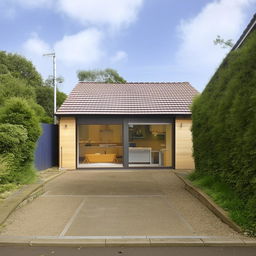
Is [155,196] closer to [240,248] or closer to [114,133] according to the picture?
[240,248]

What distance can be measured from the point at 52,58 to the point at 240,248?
22.1 metres

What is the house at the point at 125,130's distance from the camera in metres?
14.8

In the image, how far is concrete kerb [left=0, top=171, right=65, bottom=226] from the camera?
19.8ft

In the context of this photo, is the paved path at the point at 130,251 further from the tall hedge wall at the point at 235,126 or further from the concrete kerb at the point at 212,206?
the tall hedge wall at the point at 235,126

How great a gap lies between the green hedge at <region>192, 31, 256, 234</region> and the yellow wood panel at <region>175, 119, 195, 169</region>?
220 inches

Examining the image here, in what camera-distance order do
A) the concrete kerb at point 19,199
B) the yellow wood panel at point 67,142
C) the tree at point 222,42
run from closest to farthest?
the concrete kerb at point 19,199
the yellow wood panel at point 67,142
the tree at point 222,42

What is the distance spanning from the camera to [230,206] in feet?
20.0

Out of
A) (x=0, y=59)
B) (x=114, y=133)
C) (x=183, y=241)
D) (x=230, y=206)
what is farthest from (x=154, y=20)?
(x=0, y=59)

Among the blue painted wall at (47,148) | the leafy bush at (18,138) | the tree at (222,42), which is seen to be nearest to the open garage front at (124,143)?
the blue painted wall at (47,148)

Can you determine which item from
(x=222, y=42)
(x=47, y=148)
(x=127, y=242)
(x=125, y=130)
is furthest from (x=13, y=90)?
(x=127, y=242)

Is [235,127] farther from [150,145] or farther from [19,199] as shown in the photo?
[150,145]

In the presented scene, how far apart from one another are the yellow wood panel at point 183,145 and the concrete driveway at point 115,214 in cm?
515

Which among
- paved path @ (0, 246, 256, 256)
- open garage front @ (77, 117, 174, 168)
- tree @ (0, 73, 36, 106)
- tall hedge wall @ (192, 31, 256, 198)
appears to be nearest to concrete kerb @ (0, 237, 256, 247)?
paved path @ (0, 246, 256, 256)

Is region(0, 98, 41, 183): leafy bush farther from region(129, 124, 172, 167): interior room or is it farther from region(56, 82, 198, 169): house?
region(129, 124, 172, 167): interior room
